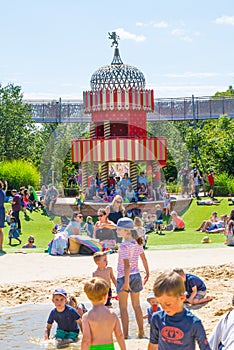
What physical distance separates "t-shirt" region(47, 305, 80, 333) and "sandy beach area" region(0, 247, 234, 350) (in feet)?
5.28

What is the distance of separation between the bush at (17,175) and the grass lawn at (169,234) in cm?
440

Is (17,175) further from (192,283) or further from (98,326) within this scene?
(98,326)

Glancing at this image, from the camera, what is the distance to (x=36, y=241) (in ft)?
62.4

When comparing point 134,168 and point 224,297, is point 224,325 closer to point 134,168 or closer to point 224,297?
point 224,297

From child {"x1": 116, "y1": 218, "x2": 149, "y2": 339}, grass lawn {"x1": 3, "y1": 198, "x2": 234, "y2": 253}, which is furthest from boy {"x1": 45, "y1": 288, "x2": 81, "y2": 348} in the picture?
grass lawn {"x1": 3, "y1": 198, "x2": 234, "y2": 253}

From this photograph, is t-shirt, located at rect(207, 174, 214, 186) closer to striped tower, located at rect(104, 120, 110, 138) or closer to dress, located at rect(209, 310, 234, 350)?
striped tower, located at rect(104, 120, 110, 138)

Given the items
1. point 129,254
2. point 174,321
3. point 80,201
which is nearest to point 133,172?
point 80,201

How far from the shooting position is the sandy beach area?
10898 millimetres

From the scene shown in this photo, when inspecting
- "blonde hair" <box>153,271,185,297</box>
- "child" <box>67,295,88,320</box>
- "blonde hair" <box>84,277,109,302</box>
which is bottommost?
"child" <box>67,295,88,320</box>

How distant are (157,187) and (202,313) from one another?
1672 cm

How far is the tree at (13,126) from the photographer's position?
3822 centimetres

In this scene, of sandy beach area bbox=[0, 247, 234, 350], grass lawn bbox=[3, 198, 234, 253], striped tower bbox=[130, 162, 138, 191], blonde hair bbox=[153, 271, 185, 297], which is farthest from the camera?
striped tower bbox=[130, 162, 138, 191]

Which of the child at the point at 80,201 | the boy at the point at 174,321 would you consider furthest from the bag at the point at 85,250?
the child at the point at 80,201

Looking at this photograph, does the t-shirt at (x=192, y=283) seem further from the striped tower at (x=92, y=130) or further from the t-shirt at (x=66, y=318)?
the striped tower at (x=92, y=130)
